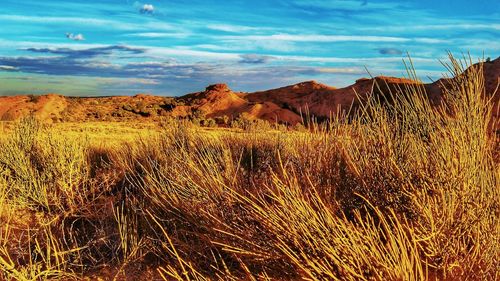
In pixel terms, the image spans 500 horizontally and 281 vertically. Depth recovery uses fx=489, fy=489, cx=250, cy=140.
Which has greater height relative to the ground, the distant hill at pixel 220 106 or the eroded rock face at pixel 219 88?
the eroded rock face at pixel 219 88

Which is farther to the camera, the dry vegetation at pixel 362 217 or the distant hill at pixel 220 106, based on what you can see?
the distant hill at pixel 220 106

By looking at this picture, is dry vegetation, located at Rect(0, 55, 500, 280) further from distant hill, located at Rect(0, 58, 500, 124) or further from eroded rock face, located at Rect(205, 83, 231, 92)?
eroded rock face, located at Rect(205, 83, 231, 92)

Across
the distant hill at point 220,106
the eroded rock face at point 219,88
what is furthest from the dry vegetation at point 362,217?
the eroded rock face at point 219,88

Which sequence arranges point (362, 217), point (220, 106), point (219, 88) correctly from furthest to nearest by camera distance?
point (219, 88) < point (220, 106) < point (362, 217)

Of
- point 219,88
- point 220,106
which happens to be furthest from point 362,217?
point 219,88

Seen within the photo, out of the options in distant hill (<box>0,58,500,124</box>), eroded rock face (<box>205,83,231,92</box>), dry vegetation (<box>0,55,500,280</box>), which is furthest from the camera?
eroded rock face (<box>205,83,231,92</box>)

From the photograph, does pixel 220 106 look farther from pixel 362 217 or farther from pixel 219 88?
pixel 362 217

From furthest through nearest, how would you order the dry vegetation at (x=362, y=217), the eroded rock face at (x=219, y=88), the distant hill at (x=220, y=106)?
1. the eroded rock face at (x=219, y=88)
2. the distant hill at (x=220, y=106)
3. the dry vegetation at (x=362, y=217)

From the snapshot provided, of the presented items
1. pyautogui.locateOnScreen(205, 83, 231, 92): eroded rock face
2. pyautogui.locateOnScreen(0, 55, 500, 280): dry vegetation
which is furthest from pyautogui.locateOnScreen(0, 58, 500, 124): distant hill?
pyautogui.locateOnScreen(0, 55, 500, 280): dry vegetation

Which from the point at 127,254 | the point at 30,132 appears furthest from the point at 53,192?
the point at 127,254

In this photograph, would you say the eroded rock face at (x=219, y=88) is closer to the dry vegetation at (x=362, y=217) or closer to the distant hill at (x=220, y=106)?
the distant hill at (x=220, y=106)

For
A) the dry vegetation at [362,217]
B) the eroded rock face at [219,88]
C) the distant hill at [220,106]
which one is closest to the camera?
the dry vegetation at [362,217]

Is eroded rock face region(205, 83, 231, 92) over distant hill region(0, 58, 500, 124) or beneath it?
over

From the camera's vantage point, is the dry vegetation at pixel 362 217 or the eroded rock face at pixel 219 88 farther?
the eroded rock face at pixel 219 88
